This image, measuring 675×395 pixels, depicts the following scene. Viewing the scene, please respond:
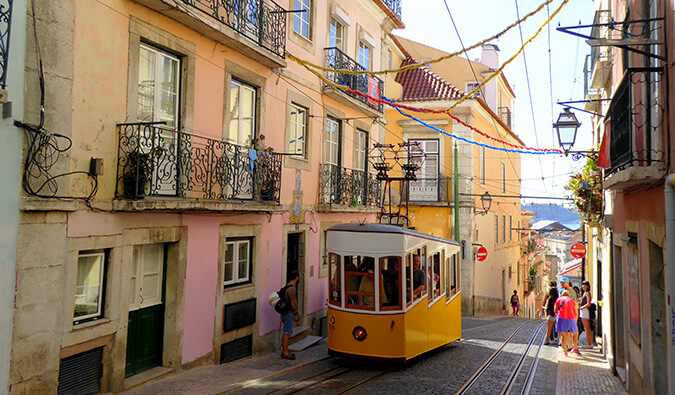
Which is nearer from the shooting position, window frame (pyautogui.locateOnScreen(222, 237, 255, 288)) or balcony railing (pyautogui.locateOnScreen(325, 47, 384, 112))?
window frame (pyautogui.locateOnScreen(222, 237, 255, 288))

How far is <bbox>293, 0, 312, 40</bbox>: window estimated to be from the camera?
1234 cm

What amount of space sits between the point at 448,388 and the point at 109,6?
7.33m

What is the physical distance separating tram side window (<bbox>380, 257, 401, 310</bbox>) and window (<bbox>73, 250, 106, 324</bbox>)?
14.2 feet

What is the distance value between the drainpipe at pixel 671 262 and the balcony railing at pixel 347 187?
8.70 meters

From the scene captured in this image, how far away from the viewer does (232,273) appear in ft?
33.7

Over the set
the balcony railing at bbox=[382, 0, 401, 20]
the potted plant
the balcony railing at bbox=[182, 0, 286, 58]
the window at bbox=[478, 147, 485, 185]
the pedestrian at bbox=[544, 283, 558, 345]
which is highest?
the balcony railing at bbox=[382, 0, 401, 20]

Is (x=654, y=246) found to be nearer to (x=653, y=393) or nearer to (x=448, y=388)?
(x=653, y=393)

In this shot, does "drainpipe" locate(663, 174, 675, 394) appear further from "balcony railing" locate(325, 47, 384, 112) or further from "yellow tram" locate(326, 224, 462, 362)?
"balcony railing" locate(325, 47, 384, 112)

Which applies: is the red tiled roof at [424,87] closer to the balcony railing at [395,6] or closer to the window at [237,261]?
the balcony railing at [395,6]

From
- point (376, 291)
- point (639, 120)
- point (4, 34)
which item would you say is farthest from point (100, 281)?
point (639, 120)

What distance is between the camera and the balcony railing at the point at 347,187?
44.9 ft

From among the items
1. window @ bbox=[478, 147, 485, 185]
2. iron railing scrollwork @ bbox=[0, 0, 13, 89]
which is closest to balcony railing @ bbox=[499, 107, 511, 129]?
window @ bbox=[478, 147, 485, 185]

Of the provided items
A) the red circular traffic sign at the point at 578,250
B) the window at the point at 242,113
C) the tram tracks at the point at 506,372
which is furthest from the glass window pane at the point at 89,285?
the red circular traffic sign at the point at 578,250

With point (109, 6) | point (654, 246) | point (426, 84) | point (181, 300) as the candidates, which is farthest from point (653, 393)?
point (426, 84)
